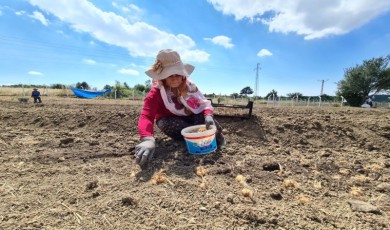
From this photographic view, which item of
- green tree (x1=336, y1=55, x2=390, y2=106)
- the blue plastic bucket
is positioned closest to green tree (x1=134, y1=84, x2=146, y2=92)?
green tree (x1=336, y1=55, x2=390, y2=106)

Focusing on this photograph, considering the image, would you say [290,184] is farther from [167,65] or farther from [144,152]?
[167,65]

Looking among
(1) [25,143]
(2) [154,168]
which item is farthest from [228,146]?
(1) [25,143]

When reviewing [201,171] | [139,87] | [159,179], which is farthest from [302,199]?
[139,87]

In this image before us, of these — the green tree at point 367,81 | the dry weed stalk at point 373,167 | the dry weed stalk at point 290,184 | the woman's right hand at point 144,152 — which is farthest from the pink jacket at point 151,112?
the green tree at point 367,81

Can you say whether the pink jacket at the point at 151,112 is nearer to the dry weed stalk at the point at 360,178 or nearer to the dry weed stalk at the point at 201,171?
the dry weed stalk at the point at 201,171

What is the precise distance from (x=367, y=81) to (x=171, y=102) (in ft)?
125

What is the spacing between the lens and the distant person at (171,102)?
2.68m

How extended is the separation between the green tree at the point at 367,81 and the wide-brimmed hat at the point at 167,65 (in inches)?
1409

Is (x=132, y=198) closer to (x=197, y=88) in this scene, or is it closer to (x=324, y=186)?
(x=324, y=186)

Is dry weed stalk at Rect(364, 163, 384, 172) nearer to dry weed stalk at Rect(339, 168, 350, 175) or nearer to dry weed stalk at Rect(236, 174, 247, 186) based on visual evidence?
dry weed stalk at Rect(339, 168, 350, 175)

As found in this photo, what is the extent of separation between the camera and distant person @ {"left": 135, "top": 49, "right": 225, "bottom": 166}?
2.68m

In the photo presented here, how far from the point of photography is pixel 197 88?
315 centimetres

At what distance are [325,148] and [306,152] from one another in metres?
0.47

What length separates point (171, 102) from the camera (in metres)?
3.01
